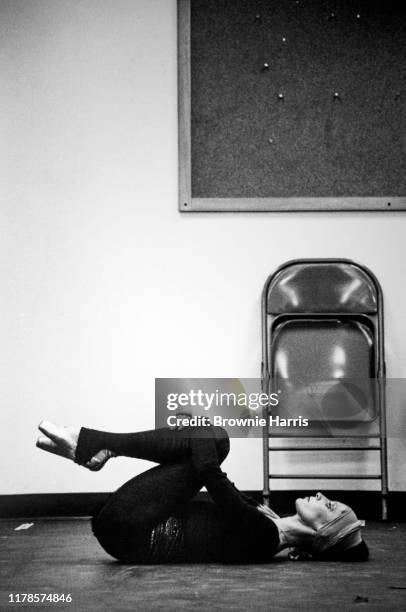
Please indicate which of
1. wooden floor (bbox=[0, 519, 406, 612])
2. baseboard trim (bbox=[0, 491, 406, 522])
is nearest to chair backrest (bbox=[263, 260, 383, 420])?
baseboard trim (bbox=[0, 491, 406, 522])

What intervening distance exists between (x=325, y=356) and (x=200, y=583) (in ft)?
4.40

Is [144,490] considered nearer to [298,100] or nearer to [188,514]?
[188,514]

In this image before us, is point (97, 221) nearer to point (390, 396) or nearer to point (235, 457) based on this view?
point (235, 457)

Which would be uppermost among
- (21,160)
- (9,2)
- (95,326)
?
(9,2)

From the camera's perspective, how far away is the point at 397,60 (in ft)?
10.9

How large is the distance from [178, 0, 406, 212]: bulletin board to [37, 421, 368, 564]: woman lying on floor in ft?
4.31

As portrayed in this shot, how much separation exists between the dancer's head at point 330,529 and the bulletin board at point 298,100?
1.44 metres

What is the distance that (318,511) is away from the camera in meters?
2.27

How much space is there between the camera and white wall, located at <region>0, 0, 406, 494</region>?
3268 mm

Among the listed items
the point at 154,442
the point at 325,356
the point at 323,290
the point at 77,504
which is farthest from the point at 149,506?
the point at 323,290

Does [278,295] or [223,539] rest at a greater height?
[278,295]

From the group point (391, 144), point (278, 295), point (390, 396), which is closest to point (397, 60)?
point (391, 144)

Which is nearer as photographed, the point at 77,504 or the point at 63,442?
the point at 63,442

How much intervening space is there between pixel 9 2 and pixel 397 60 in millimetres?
1600
